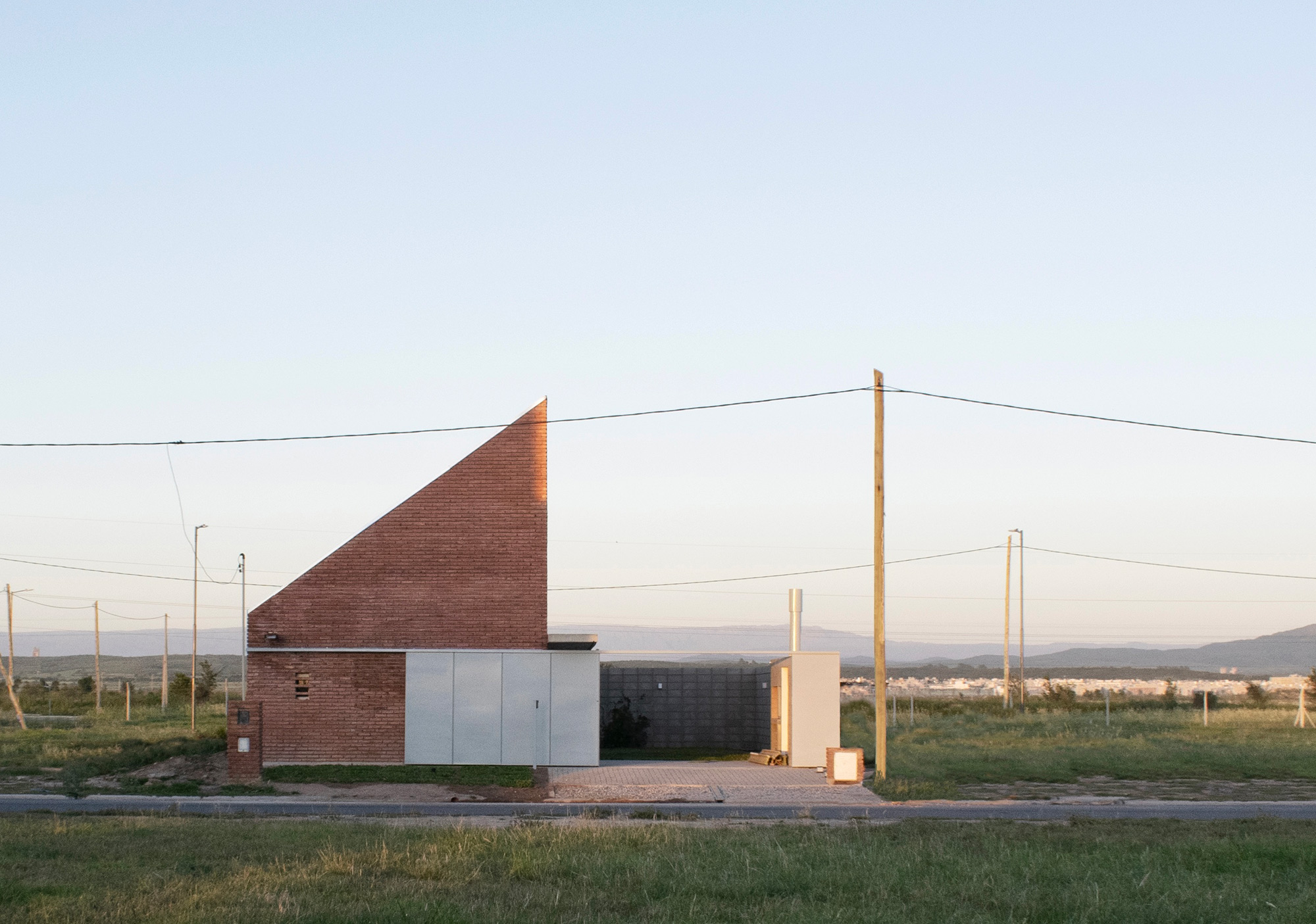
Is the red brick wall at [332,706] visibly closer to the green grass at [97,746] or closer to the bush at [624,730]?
the green grass at [97,746]

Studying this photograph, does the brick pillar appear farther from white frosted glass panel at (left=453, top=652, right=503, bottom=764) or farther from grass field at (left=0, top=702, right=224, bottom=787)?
white frosted glass panel at (left=453, top=652, right=503, bottom=764)

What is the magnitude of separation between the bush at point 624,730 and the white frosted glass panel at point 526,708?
10.3m

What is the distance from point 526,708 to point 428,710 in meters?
2.18

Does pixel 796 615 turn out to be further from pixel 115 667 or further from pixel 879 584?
pixel 115 667

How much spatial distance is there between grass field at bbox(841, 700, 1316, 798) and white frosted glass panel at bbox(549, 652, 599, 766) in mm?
6913

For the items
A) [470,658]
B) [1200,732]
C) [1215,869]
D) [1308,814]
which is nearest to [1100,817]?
[1308,814]

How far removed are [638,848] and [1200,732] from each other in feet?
96.4

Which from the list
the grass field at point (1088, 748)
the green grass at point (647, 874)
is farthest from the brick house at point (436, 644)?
the green grass at point (647, 874)

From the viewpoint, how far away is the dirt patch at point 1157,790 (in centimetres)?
2436

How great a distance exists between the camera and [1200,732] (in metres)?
38.5

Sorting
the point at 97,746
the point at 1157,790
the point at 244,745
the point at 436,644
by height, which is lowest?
the point at 97,746

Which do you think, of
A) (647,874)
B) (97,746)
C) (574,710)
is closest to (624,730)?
(574,710)

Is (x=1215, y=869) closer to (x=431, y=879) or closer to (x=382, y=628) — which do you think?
(x=431, y=879)

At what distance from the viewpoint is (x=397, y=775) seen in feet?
88.1
